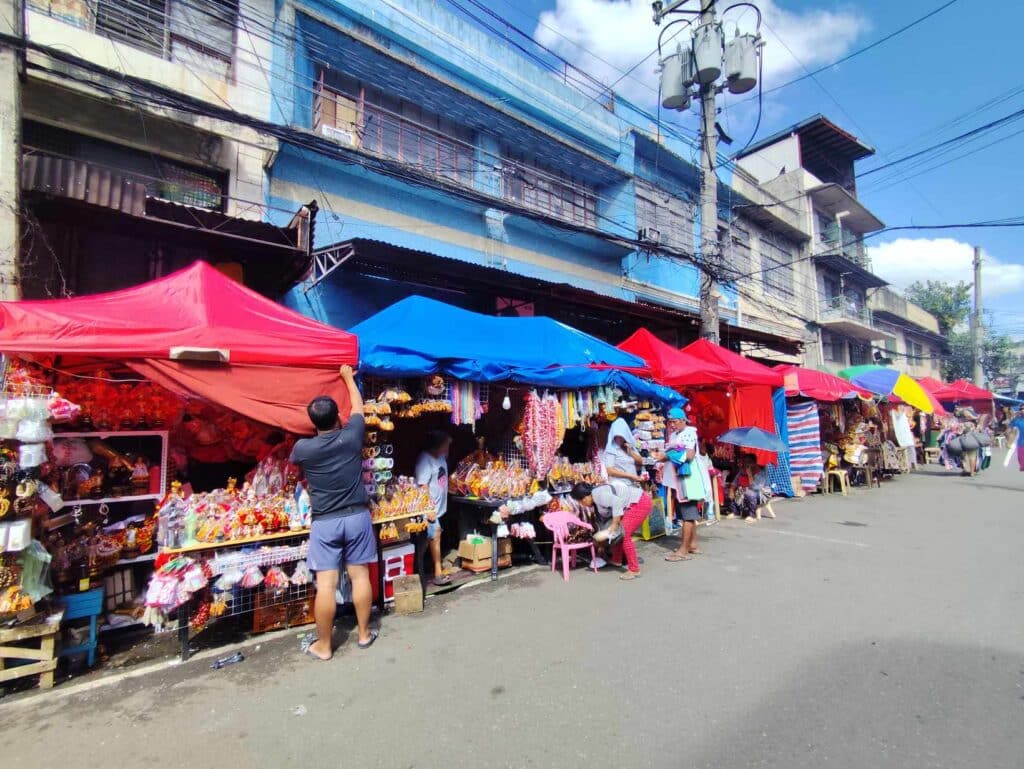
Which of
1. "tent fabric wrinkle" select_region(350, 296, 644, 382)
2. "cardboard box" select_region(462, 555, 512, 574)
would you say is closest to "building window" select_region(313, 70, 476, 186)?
"tent fabric wrinkle" select_region(350, 296, 644, 382)

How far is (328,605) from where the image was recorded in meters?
3.85

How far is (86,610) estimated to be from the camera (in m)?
3.96

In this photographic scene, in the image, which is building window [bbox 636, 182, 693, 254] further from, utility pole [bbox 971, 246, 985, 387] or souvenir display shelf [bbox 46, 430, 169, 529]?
utility pole [bbox 971, 246, 985, 387]

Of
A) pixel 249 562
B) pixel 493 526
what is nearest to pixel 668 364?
pixel 493 526

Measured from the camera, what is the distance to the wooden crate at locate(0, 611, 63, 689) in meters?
3.42

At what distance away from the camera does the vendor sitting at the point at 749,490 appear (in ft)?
30.2

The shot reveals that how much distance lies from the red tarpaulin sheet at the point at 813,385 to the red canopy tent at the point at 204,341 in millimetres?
9367

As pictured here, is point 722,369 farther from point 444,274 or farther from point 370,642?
point 370,642

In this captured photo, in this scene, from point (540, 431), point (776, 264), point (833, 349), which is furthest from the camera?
point (833, 349)

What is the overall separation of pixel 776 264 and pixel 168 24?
19523 mm

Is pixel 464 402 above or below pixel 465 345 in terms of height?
below

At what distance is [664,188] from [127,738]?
15.8m

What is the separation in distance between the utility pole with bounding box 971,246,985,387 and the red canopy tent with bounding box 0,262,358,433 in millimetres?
32622

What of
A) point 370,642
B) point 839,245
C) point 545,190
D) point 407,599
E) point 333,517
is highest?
point 839,245
